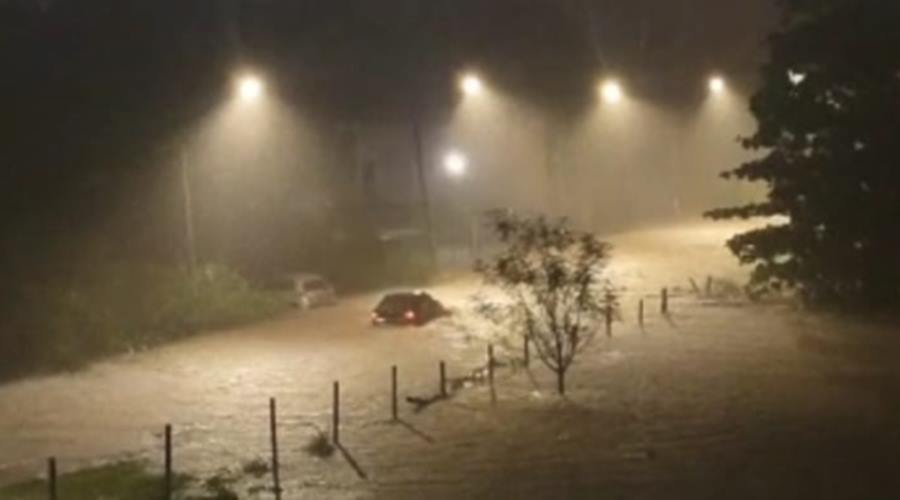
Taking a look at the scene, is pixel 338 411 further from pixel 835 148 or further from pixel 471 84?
pixel 471 84

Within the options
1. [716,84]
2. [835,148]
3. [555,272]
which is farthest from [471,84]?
[716,84]

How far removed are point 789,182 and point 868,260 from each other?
3.91 m

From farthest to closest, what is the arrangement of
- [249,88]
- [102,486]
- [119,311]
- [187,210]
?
[119,311] → [249,88] → [187,210] → [102,486]

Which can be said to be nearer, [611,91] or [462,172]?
[462,172]

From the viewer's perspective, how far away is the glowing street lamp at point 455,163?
6669 cm

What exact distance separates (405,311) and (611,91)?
3539 cm

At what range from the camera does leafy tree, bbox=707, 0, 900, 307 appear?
→ 41.1 meters

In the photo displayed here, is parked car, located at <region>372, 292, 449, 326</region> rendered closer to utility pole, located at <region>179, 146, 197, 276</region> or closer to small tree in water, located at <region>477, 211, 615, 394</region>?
utility pole, located at <region>179, 146, 197, 276</region>

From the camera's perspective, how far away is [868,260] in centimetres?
4150

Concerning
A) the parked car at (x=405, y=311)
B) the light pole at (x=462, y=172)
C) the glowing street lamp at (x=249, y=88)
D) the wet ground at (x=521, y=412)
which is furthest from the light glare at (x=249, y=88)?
the light pole at (x=462, y=172)

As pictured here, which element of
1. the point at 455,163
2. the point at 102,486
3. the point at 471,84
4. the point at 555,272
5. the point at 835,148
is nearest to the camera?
the point at 102,486

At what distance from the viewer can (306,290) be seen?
48188 mm

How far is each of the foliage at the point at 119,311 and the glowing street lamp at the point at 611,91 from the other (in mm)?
32229

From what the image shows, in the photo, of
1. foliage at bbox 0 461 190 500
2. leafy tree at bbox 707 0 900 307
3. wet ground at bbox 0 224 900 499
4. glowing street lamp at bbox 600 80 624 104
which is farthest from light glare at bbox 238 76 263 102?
glowing street lamp at bbox 600 80 624 104
